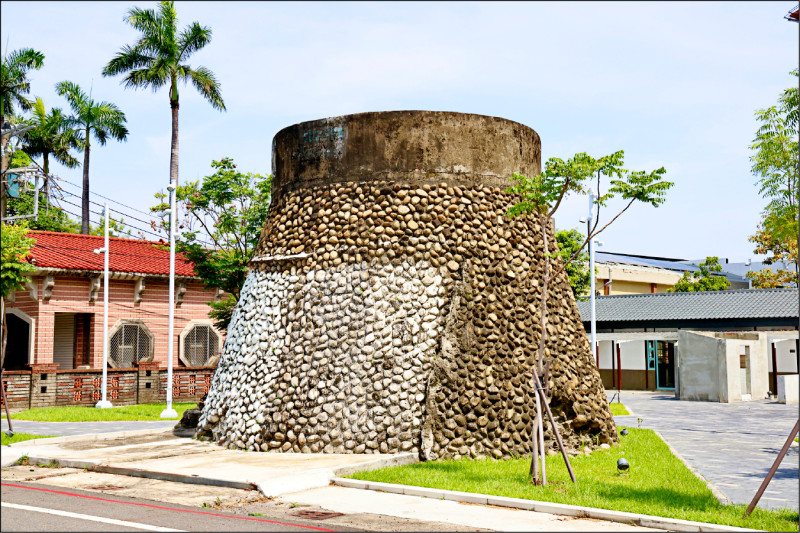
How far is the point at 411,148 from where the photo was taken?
15703 mm

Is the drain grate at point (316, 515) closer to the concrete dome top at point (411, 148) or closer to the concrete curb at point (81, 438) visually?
the concrete dome top at point (411, 148)

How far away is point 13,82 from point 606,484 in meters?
36.5

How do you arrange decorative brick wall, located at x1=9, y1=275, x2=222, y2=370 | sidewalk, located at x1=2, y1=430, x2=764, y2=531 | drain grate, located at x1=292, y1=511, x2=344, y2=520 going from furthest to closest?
decorative brick wall, located at x1=9, y1=275, x2=222, y2=370, drain grate, located at x1=292, y1=511, x2=344, y2=520, sidewalk, located at x1=2, y1=430, x2=764, y2=531

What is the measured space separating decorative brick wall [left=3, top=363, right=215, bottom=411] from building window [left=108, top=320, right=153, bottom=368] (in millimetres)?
1547

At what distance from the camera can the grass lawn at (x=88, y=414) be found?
23.2 metres

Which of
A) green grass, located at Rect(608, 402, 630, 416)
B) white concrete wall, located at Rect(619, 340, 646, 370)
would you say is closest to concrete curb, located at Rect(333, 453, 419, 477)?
green grass, located at Rect(608, 402, 630, 416)

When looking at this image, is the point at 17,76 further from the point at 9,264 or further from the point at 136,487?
the point at 136,487

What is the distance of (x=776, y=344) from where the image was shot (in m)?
38.1

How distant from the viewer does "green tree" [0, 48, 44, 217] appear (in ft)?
53.7

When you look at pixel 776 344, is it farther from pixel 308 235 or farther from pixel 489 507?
pixel 489 507

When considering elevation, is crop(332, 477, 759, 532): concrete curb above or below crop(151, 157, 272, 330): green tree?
below

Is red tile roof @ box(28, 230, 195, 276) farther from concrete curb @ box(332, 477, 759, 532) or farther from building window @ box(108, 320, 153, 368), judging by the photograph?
concrete curb @ box(332, 477, 759, 532)

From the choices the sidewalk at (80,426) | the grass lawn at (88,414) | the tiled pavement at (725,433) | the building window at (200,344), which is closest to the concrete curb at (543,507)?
the tiled pavement at (725,433)

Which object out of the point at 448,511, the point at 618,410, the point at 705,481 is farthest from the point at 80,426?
the point at 618,410
